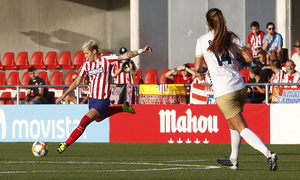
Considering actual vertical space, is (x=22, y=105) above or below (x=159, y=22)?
below

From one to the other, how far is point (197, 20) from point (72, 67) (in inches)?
176

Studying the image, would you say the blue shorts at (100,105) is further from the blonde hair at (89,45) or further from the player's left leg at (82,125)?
the blonde hair at (89,45)

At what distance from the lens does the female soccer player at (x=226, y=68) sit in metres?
8.91

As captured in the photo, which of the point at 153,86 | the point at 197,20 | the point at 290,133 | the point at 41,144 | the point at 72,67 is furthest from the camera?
the point at 72,67

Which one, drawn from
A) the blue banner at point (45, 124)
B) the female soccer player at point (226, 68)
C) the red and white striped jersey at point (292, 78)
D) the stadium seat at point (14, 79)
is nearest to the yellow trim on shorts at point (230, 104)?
the female soccer player at point (226, 68)

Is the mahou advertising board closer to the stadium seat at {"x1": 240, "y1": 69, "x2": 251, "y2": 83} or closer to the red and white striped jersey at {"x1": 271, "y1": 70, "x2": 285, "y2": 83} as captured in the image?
the red and white striped jersey at {"x1": 271, "y1": 70, "x2": 285, "y2": 83}

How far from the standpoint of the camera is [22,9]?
27547 mm

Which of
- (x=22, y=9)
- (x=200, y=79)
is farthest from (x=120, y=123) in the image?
(x=22, y=9)

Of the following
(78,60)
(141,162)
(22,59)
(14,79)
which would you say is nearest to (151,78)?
(78,60)

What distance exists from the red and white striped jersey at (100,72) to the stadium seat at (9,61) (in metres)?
11.8

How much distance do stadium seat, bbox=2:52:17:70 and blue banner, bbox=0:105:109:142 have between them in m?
7.11

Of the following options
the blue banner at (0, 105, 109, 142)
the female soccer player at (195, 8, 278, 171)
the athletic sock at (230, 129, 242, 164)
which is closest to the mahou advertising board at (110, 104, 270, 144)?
the blue banner at (0, 105, 109, 142)

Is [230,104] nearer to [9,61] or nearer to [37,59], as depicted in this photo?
[37,59]

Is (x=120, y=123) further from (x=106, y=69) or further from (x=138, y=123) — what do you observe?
(x=106, y=69)
